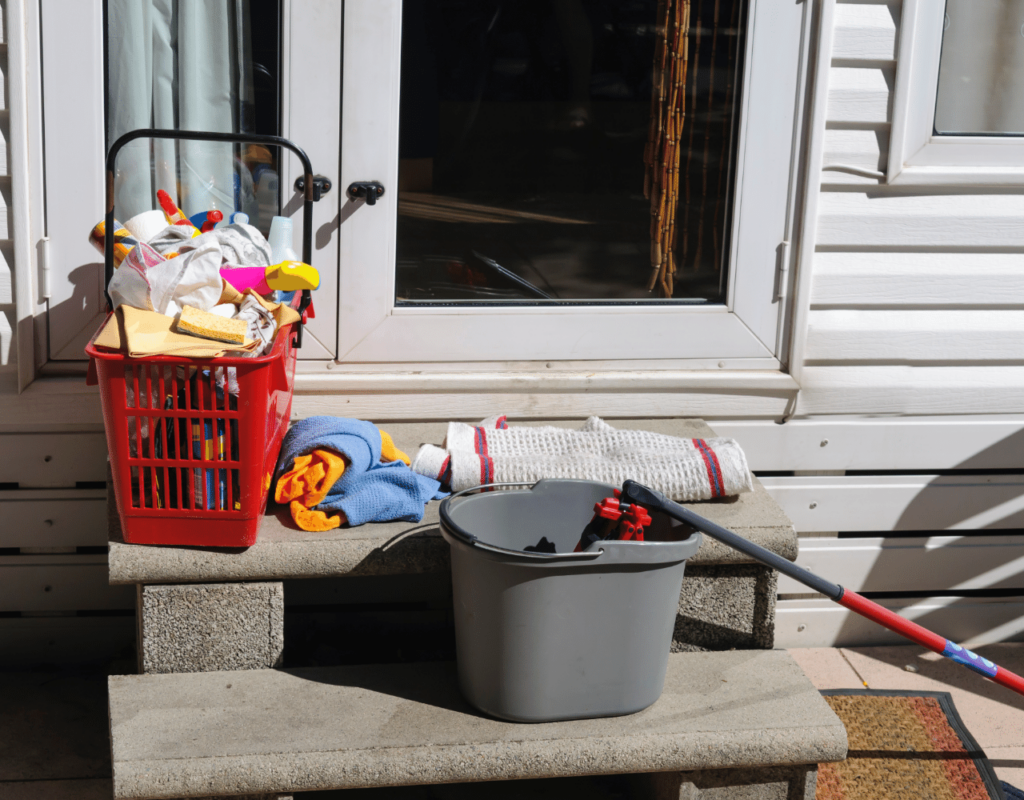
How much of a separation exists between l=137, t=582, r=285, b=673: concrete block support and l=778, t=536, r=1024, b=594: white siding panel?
1588 millimetres

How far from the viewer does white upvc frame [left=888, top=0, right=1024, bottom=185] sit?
2682 millimetres

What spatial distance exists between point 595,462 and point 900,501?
118 cm

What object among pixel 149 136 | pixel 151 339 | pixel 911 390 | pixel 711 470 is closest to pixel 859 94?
pixel 911 390

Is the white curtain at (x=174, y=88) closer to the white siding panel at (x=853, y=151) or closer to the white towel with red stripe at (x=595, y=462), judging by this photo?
the white towel with red stripe at (x=595, y=462)

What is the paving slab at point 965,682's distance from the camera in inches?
111

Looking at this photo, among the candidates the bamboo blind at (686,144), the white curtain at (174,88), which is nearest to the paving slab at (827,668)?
the bamboo blind at (686,144)

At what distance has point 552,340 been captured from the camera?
110 inches

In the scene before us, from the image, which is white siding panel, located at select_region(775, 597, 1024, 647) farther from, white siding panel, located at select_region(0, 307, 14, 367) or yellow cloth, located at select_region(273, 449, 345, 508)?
white siding panel, located at select_region(0, 307, 14, 367)

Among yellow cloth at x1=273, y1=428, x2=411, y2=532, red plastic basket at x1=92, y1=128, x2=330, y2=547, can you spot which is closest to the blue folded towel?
yellow cloth at x1=273, y1=428, x2=411, y2=532

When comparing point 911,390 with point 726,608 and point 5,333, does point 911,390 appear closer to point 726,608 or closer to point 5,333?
point 726,608

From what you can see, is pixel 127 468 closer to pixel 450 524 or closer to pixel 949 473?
pixel 450 524

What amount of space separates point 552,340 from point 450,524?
37.2 inches

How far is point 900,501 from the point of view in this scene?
10.1ft

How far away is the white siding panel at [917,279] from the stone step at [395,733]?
114 centimetres
